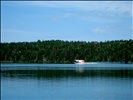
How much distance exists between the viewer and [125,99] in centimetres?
4109

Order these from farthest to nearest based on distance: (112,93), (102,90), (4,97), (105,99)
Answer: (102,90) < (112,93) < (4,97) < (105,99)

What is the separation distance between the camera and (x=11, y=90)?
167ft

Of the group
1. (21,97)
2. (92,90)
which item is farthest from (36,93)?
(92,90)

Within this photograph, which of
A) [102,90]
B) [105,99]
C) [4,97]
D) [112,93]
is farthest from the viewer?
[102,90]

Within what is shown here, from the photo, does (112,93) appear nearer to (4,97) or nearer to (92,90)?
(92,90)

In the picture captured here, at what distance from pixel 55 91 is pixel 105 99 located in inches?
375

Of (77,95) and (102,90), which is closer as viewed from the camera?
(77,95)

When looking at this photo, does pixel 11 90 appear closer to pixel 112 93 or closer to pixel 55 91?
pixel 55 91

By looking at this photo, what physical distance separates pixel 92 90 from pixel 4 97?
1256 cm

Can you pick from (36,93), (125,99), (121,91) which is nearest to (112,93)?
(121,91)

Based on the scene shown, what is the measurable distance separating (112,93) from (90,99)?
6.05m

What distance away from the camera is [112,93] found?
46.8m

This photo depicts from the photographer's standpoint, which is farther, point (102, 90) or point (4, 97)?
point (102, 90)

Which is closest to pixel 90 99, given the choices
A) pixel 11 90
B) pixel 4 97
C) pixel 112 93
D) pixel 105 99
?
pixel 105 99
